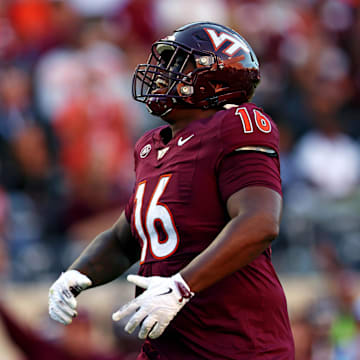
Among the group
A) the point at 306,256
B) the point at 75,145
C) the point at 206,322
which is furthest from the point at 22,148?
the point at 206,322

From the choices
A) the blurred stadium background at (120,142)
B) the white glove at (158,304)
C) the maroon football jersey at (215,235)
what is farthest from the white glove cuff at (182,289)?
the blurred stadium background at (120,142)

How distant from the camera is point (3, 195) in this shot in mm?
6660

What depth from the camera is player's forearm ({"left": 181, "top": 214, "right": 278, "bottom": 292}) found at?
2285 mm

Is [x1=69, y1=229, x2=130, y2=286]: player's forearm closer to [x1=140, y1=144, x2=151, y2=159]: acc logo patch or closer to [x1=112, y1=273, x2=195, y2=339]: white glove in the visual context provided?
[x1=140, y1=144, x2=151, y2=159]: acc logo patch

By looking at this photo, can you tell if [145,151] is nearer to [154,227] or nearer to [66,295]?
[154,227]

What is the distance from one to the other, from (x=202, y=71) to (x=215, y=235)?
60cm

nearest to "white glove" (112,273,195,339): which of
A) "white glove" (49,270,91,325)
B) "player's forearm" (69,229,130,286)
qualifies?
"white glove" (49,270,91,325)

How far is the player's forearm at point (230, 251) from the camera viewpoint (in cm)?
229

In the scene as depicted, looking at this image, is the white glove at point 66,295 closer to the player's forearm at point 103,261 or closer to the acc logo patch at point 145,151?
the player's forearm at point 103,261

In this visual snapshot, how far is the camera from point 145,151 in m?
2.88

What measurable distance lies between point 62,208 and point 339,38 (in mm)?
4452

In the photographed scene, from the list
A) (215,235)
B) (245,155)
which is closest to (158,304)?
(215,235)

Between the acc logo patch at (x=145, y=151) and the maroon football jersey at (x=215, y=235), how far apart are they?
217 mm

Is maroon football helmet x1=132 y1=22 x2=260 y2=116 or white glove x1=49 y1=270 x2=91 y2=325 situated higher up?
maroon football helmet x1=132 y1=22 x2=260 y2=116
